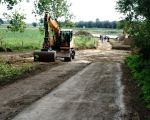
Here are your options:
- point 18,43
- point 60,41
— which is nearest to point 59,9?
point 18,43

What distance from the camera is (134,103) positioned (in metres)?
15.6

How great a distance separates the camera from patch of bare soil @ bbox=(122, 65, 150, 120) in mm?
13391

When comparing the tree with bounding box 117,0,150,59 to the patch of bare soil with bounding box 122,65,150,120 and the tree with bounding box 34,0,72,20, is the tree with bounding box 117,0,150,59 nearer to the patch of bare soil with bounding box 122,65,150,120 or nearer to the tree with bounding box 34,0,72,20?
the patch of bare soil with bounding box 122,65,150,120

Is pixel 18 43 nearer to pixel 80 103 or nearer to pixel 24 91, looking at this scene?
pixel 24 91

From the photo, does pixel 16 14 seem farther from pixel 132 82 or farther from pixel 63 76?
pixel 132 82

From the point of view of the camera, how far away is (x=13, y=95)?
16.4m

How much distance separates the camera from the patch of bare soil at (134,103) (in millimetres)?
13391

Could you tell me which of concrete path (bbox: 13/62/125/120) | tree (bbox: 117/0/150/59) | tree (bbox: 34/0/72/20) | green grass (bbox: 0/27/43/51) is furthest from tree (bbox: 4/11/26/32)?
tree (bbox: 34/0/72/20)

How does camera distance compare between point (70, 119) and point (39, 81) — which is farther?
point (39, 81)

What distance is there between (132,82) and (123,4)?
32.0 ft

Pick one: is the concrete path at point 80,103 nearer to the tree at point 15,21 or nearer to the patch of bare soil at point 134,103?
the patch of bare soil at point 134,103

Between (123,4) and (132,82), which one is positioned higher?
(123,4)

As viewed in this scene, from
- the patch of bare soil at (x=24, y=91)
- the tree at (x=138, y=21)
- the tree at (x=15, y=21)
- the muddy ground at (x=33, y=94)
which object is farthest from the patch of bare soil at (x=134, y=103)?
the tree at (x=15, y=21)

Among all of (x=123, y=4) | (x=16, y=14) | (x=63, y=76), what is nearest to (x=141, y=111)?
(x=63, y=76)
